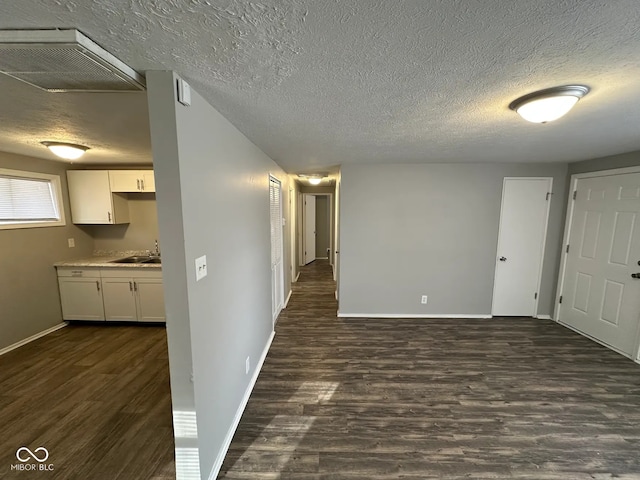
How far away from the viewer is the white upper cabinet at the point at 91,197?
3.49 meters

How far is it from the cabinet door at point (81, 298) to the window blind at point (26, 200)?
2.79ft

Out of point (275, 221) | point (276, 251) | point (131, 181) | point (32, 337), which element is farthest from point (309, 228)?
point (32, 337)

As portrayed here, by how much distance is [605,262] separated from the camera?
9.94 ft

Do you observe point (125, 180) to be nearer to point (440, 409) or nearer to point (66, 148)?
point (66, 148)

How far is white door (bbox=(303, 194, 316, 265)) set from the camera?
23.1 ft

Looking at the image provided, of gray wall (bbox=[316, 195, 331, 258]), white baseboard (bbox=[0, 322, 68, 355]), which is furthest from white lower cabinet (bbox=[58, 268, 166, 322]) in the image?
gray wall (bbox=[316, 195, 331, 258])

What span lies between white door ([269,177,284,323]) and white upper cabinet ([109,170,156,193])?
5.69ft

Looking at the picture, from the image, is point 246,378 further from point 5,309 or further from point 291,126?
point 5,309

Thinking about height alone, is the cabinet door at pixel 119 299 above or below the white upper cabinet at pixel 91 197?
below

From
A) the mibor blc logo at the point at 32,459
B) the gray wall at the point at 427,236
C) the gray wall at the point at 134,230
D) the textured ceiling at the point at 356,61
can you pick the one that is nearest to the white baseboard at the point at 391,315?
the gray wall at the point at 427,236

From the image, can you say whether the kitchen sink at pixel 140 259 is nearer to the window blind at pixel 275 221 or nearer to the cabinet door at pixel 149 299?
the cabinet door at pixel 149 299

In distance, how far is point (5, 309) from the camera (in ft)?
9.21

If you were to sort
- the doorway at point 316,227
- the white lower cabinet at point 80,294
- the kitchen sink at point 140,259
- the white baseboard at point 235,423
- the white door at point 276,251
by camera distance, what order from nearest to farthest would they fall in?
the white baseboard at point 235,423, the white lower cabinet at point 80,294, the white door at point 276,251, the kitchen sink at point 140,259, the doorway at point 316,227

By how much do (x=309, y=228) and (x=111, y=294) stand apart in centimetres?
477
